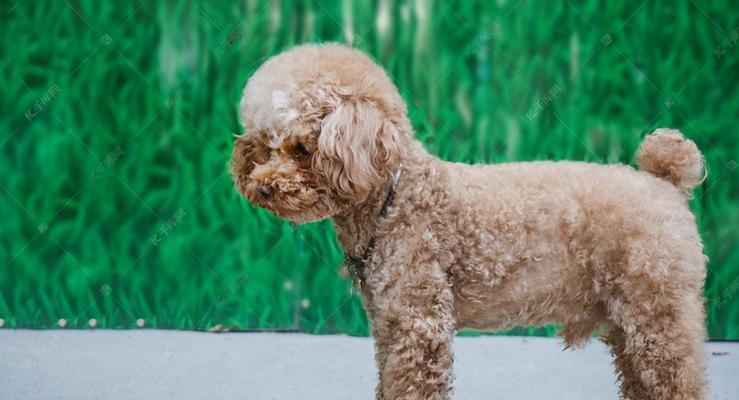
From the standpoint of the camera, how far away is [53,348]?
14.5 ft

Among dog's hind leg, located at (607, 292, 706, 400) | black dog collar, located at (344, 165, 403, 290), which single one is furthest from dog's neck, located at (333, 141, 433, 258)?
dog's hind leg, located at (607, 292, 706, 400)

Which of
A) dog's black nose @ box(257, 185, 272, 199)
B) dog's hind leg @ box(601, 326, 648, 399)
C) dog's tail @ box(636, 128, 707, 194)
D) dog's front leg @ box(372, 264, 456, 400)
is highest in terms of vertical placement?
dog's tail @ box(636, 128, 707, 194)

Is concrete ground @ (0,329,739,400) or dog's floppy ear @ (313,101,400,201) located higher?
dog's floppy ear @ (313,101,400,201)

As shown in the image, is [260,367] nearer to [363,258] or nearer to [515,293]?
[363,258]

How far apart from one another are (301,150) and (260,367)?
211 centimetres

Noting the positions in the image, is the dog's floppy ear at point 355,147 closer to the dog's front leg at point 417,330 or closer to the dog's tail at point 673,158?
the dog's front leg at point 417,330

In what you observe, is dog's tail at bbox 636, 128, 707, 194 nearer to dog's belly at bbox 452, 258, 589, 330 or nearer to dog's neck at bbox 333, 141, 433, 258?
dog's belly at bbox 452, 258, 589, 330

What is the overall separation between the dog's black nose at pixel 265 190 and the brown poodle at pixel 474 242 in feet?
0.15

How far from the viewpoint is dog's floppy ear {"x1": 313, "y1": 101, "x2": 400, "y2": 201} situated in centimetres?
235

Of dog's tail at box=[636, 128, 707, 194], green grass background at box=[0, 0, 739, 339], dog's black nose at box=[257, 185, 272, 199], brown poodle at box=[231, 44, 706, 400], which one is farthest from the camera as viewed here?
green grass background at box=[0, 0, 739, 339]

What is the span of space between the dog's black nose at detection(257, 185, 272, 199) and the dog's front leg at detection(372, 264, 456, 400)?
20.1 inches

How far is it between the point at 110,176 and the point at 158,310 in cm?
88

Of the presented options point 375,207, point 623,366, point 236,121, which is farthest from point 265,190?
point 236,121

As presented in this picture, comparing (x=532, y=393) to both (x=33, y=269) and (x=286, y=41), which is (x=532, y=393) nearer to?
(x=286, y=41)
